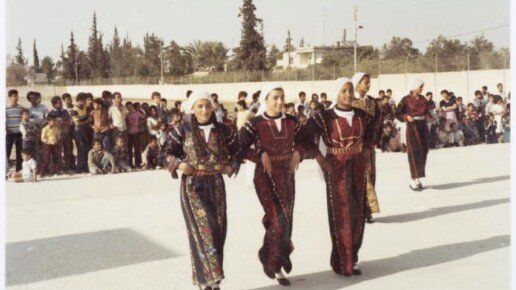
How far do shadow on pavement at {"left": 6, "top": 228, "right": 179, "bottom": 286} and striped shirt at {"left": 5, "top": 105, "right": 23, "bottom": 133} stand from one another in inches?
210

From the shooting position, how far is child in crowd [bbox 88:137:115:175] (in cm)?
1201

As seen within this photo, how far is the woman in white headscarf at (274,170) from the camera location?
17.0 ft

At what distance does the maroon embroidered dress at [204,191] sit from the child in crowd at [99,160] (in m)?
7.41

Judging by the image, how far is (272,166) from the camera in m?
5.20

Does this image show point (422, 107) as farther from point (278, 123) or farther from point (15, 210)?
point (15, 210)

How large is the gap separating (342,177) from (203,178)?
125 centimetres

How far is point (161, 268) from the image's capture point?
570 centimetres

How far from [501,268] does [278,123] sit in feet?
7.56

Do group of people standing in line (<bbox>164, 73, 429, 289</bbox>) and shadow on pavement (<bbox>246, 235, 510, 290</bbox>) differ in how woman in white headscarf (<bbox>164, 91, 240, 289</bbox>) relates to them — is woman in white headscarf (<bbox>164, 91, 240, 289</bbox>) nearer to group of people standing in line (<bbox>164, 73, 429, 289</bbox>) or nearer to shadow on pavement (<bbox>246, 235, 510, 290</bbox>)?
group of people standing in line (<bbox>164, 73, 429, 289</bbox>)

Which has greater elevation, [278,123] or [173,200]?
[278,123]

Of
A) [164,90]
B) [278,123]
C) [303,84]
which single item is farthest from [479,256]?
[164,90]

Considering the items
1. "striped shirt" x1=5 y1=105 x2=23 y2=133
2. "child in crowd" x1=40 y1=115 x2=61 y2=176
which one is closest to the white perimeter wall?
"child in crowd" x1=40 y1=115 x2=61 y2=176

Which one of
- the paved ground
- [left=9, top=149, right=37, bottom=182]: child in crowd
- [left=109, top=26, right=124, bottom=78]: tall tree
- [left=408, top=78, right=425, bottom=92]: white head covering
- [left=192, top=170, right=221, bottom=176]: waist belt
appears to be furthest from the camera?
[left=109, top=26, right=124, bottom=78]: tall tree

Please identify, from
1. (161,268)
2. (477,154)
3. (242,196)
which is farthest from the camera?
(477,154)
